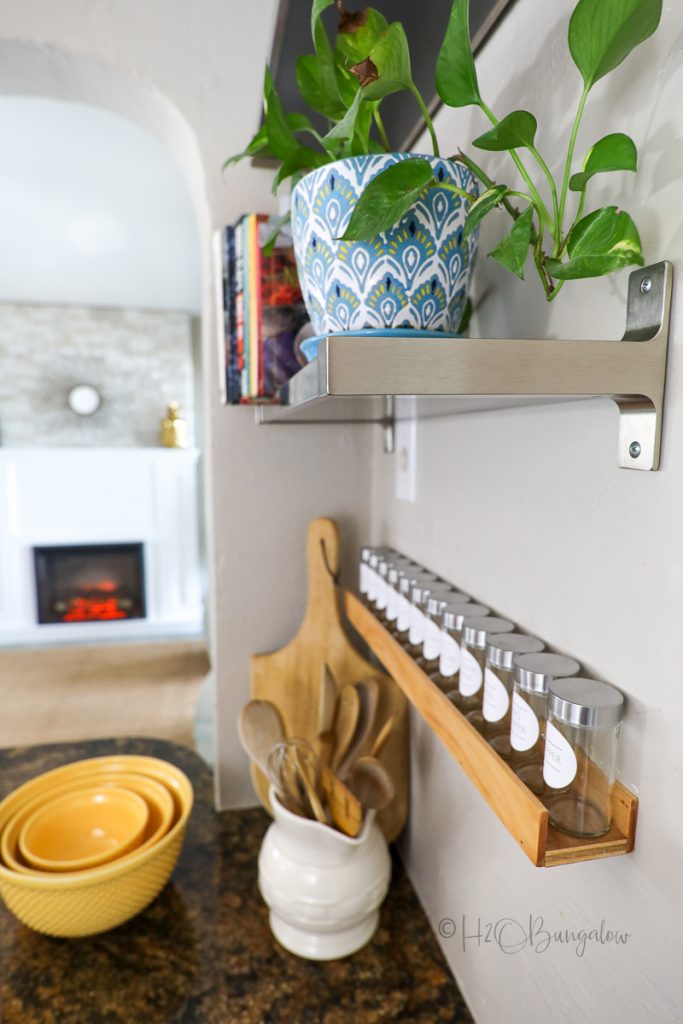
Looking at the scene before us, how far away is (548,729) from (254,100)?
95 cm

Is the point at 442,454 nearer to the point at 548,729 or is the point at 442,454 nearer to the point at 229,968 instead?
the point at 548,729

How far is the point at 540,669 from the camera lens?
1.47 feet

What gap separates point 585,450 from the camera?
1.50 ft

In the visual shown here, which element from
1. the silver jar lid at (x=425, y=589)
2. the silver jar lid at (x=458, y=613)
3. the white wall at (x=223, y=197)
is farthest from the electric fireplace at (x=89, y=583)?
the silver jar lid at (x=458, y=613)

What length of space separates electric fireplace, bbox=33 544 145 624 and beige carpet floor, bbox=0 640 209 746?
298mm

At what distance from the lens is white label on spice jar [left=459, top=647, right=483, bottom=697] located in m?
0.55

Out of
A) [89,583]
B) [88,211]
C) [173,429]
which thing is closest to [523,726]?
[88,211]

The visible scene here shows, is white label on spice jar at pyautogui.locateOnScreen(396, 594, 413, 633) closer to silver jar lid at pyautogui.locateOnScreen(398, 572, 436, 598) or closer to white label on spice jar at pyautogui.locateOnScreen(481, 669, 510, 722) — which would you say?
silver jar lid at pyautogui.locateOnScreen(398, 572, 436, 598)

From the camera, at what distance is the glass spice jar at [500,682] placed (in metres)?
0.49

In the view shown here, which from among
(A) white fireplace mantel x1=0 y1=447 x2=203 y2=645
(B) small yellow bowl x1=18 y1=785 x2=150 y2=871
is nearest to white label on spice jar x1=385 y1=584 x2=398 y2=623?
(B) small yellow bowl x1=18 y1=785 x2=150 y2=871

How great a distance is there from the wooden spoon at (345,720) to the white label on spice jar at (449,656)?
0.30 m

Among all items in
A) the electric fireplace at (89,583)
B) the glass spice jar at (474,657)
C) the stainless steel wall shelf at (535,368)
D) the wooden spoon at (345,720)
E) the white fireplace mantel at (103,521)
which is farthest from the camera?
the electric fireplace at (89,583)

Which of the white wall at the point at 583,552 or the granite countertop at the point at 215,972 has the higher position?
the white wall at the point at 583,552

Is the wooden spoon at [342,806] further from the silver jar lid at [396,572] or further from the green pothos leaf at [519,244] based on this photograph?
the green pothos leaf at [519,244]
